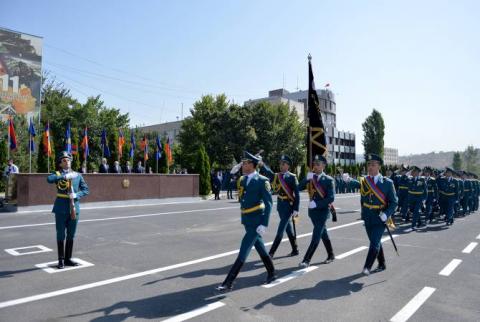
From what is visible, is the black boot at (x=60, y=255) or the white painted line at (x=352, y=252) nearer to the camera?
the black boot at (x=60, y=255)

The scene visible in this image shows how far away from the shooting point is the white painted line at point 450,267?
21.6 ft

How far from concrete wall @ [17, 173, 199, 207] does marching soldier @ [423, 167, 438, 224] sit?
1420 cm

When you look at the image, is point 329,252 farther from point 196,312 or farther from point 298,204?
point 196,312

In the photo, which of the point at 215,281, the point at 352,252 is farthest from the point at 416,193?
the point at 215,281

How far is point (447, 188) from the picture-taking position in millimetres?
13820

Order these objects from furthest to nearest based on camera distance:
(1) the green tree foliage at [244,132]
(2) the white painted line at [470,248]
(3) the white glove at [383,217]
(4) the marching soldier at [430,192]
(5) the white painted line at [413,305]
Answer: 1. (1) the green tree foliage at [244,132]
2. (4) the marching soldier at [430,192]
3. (2) the white painted line at [470,248]
4. (3) the white glove at [383,217]
5. (5) the white painted line at [413,305]

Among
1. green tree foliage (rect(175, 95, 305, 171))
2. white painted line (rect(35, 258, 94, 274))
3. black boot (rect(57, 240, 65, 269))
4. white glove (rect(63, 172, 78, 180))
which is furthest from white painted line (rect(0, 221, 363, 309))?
green tree foliage (rect(175, 95, 305, 171))

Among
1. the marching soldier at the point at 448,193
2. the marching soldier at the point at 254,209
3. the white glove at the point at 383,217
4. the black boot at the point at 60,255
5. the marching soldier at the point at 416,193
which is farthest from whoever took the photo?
the marching soldier at the point at 448,193

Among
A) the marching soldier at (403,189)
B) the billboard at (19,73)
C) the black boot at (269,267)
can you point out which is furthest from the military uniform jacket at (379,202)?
the billboard at (19,73)

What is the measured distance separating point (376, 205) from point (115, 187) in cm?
1592

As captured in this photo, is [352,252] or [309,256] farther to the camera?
[352,252]

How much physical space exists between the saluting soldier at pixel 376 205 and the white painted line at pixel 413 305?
38.7 inches

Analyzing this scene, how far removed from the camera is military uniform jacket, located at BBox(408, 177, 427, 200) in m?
12.5

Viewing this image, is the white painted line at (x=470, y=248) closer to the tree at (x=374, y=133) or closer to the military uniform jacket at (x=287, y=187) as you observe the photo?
the military uniform jacket at (x=287, y=187)
